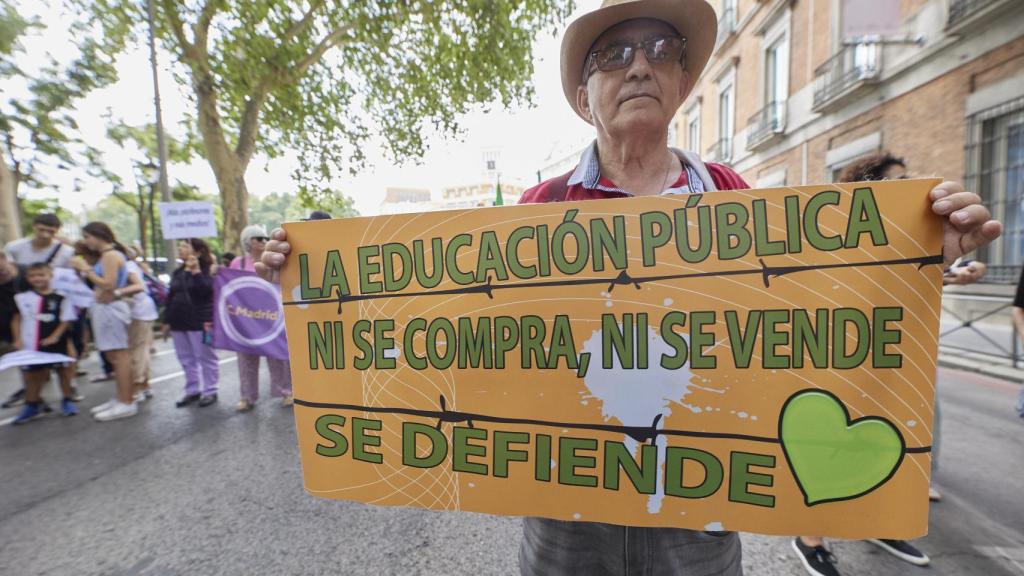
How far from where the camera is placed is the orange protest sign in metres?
1.02

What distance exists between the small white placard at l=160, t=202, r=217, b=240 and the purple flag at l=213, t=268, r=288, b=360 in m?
5.41

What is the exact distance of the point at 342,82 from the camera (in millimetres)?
11969

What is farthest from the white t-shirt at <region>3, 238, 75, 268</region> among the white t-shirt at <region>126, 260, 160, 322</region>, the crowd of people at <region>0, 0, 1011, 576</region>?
the crowd of people at <region>0, 0, 1011, 576</region>

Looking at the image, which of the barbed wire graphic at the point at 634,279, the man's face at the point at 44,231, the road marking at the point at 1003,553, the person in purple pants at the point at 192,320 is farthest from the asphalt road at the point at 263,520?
the man's face at the point at 44,231

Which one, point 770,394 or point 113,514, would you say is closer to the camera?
point 770,394

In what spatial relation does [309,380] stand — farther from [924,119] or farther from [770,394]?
[924,119]

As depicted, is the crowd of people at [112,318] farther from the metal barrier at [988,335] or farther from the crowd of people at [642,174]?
the metal barrier at [988,335]

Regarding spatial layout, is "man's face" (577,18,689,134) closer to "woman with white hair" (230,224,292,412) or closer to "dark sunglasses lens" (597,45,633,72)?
"dark sunglasses lens" (597,45,633,72)

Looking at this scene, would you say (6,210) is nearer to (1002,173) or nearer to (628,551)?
(628,551)

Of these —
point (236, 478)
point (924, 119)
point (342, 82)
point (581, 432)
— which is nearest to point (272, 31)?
point (342, 82)

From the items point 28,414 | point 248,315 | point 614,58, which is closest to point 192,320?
point 248,315

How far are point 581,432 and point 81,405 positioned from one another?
20.5 ft

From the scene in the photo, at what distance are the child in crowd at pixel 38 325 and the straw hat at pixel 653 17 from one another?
567 cm

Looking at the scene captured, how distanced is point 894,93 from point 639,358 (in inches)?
457
